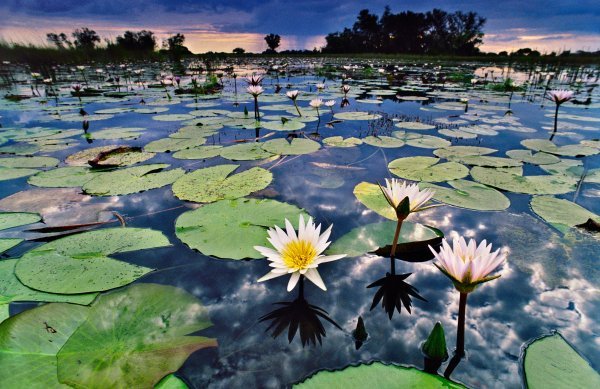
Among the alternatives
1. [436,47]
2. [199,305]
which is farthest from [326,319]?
[436,47]

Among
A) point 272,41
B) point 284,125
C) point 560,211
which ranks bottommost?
point 560,211

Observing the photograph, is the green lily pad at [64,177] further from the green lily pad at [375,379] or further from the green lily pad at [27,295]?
the green lily pad at [375,379]

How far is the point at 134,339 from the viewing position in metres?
1.18

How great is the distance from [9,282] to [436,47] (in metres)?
55.5

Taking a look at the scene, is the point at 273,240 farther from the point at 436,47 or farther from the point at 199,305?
the point at 436,47

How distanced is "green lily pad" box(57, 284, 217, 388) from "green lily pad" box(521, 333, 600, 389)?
1.17 m

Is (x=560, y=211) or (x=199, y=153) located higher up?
(x=199, y=153)

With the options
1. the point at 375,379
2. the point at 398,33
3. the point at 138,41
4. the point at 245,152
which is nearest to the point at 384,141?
the point at 245,152

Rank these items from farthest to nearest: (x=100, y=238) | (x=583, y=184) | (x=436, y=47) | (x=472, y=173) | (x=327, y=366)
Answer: (x=436, y=47)
(x=472, y=173)
(x=583, y=184)
(x=100, y=238)
(x=327, y=366)

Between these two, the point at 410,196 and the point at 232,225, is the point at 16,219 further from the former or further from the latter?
the point at 410,196

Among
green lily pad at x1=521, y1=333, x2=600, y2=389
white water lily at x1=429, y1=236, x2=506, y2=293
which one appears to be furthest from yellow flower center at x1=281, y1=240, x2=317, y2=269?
green lily pad at x1=521, y1=333, x2=600, y2=389

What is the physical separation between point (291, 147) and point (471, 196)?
1.90 meters

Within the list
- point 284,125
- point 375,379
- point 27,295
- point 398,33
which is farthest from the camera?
point 398,33

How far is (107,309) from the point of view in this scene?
130 cm
